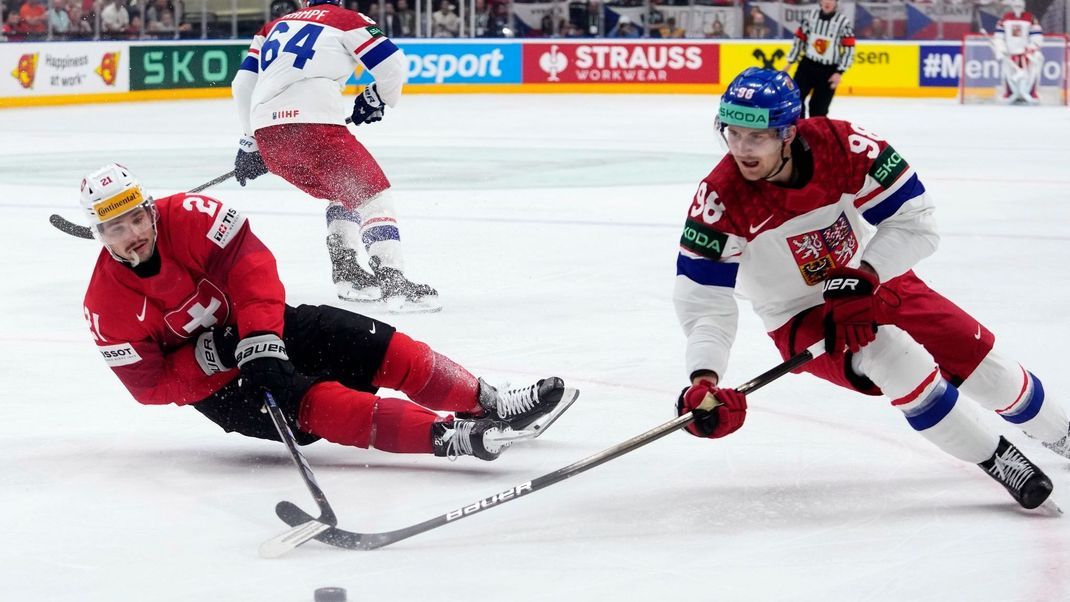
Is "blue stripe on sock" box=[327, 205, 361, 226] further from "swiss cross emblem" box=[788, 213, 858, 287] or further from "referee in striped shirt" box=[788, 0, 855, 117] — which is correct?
"referee in striped shirt" box=[788, 0, 855, 117]

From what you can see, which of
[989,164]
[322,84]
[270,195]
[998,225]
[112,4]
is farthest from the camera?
[112,4]

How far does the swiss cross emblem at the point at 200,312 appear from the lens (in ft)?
10.5

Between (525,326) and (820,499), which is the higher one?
→ (820,499)

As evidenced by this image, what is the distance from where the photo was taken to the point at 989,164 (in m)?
9.74

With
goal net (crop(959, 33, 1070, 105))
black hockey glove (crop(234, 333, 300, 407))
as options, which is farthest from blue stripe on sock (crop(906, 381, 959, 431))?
goal net (crop(959, 33, 1070, 105))

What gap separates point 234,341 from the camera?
3207 millimetres

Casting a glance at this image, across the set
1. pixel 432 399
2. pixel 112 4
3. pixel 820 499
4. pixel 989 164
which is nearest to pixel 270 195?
pixel 989 164

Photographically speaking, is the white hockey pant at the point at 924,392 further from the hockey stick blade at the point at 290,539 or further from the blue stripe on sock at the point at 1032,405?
the hockey stick blade at the point at 290,539

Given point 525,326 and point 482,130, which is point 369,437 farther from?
point 482,130

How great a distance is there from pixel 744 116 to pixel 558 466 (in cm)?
94

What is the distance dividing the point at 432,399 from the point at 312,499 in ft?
1.49

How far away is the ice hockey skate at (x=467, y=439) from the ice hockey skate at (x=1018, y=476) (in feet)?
3.29

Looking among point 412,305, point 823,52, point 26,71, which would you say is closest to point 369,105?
point 412,305

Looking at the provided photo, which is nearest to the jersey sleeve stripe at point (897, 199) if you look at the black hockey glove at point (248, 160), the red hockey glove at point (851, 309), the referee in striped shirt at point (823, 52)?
the red hockey glove at point (851, 309)
